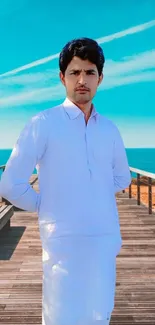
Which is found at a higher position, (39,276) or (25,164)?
(25,164)

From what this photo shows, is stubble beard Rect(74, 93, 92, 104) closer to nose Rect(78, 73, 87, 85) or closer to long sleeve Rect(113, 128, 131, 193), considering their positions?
nose Rect(78, 73, 87, 85)

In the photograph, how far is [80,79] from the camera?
155 cm

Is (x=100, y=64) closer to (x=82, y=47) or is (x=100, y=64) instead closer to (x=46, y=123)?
(x=82, y=47)

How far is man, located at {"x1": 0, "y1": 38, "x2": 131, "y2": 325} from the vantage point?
146cm

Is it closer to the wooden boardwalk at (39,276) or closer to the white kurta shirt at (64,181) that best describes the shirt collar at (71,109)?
the white kurta shirt at (64,181)

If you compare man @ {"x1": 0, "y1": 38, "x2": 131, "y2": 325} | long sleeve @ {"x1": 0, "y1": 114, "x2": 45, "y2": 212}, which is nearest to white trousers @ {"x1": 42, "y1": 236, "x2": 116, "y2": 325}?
man @ {"x1": 0, "y1": 38, "x2": 131, "y2": 325}

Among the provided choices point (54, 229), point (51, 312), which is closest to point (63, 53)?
point (54, 229)

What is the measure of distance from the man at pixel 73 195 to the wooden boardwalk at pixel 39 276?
5.85 ft

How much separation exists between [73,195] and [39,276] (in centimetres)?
297

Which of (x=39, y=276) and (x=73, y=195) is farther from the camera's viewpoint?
(x=39, y=276)

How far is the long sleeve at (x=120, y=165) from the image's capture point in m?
1.71

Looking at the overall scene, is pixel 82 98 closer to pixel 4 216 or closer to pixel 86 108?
pixel 86 108

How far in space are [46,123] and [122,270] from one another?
330 cm

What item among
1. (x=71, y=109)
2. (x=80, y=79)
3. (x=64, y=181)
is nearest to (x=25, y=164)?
(x=64, y=181)
